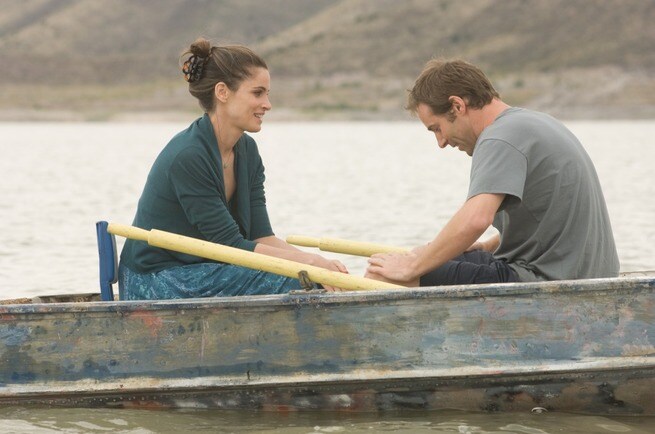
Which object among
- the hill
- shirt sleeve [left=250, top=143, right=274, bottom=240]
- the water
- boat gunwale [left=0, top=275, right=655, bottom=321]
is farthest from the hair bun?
the hill

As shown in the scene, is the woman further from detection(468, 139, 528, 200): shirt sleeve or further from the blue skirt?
detection(468, 139, 528, 200): shirt sleeve

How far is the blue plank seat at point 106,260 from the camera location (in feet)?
22.1

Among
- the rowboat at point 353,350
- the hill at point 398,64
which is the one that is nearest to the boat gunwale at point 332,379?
the rowboat at point 353,350

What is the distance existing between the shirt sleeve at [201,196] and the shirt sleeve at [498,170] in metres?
1.38

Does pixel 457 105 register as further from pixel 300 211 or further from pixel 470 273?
pixel 300 211

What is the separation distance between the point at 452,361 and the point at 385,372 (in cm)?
35

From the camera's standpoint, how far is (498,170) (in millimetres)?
5930

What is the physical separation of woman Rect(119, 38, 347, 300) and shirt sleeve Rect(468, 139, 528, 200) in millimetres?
1040

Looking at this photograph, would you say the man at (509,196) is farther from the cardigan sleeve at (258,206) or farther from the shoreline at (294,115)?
the shoreline at (294,115)

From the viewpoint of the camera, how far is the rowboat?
6.06 metres

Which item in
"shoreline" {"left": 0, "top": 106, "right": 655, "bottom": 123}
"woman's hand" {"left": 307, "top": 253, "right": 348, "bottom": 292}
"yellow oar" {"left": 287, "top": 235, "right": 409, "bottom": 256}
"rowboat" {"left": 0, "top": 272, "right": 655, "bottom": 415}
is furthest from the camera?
"shoreline" {"left": 0, "top": 106, "right": 655, "bottom": 123}

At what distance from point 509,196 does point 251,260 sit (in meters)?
1.34

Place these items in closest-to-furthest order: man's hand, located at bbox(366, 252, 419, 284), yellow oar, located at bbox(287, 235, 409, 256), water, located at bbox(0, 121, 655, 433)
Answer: man's hand, located at bbox(366, 252, 419, 284) → water, located at bbox(0, 121, 655, 433) → yellow oar, located at bbox(287, 235, 409, 256)

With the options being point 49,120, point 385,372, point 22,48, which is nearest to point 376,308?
point 385,372
